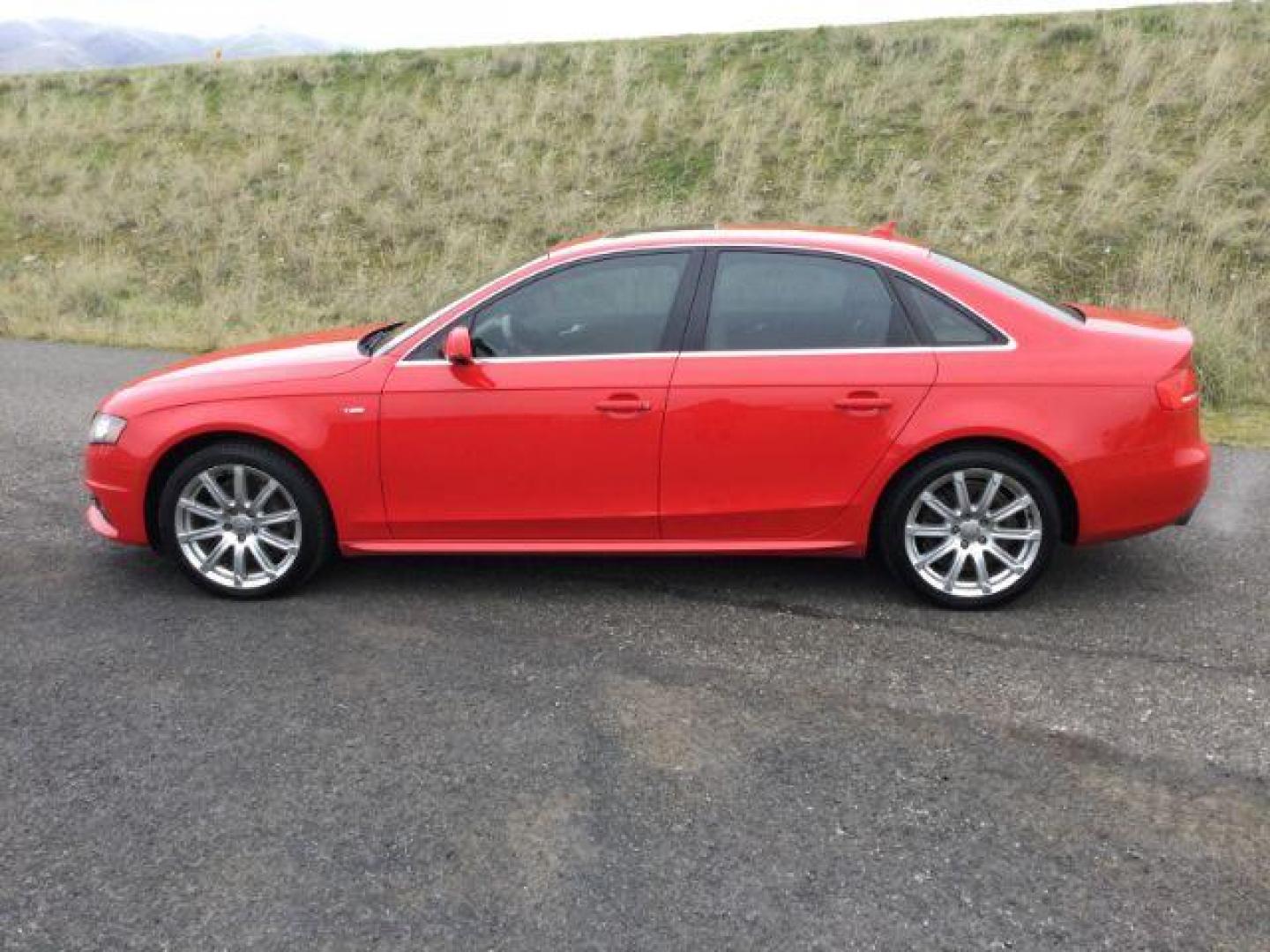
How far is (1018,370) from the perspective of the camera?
489cm

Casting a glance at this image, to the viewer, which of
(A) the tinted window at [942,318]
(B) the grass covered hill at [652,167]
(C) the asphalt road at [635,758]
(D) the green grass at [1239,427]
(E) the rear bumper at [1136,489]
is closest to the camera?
(C) the asphalt road at [635,758]

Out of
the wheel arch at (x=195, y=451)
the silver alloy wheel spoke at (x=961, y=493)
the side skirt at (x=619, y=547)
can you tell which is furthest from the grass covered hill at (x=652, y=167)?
the wheel arch at (x=195, y=451)

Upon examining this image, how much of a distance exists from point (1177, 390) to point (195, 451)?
4133mm

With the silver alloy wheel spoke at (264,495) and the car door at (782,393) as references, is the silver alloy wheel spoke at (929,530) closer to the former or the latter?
the car door at (782,393)

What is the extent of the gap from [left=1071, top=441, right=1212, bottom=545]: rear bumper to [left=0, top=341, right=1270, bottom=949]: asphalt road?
1.26 ft

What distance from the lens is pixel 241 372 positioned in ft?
17.3

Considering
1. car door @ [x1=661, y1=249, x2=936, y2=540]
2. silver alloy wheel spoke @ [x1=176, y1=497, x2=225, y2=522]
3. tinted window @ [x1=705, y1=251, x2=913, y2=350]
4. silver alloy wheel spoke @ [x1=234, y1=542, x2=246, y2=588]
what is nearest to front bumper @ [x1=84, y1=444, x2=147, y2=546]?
silver alloy wheel spoke @ [x1=176, y1=497, x2=225, y2=522]

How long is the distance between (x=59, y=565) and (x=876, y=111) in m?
15.6

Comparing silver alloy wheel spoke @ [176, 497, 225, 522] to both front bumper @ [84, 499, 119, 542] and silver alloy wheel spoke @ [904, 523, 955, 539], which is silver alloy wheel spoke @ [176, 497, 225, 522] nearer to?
front bumper @ [84, 499, 119, 542]

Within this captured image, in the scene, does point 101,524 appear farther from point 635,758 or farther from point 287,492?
point 635,758

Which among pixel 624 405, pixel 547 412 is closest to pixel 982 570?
pixel 624 405

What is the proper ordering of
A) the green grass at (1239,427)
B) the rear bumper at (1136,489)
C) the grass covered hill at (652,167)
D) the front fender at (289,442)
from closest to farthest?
the rear bumper at (1136,489)
the front fender at (289,442)
the green grass at (1239,427)
the grass covered hill at (652,167)

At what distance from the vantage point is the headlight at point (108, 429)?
207 inches

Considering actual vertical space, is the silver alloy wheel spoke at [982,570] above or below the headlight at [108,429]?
below
